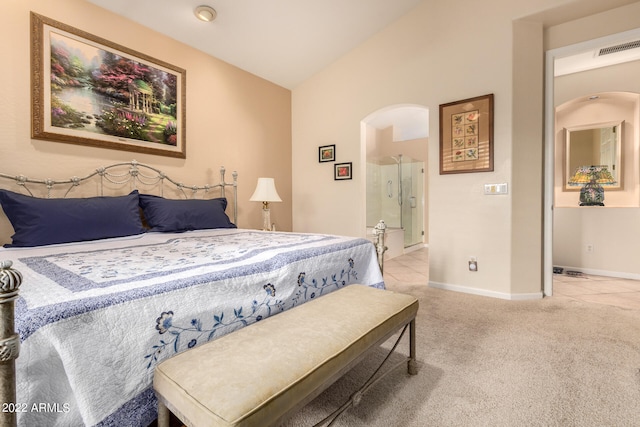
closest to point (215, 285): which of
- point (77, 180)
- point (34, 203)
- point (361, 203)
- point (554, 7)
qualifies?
point (34, 203)

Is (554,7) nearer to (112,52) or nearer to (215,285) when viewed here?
(215,285)

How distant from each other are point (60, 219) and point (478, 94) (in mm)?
3663

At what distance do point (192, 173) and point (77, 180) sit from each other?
41.1 inches

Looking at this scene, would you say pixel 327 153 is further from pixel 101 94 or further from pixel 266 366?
pixel 266 366

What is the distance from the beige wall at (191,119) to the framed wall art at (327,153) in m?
0.54

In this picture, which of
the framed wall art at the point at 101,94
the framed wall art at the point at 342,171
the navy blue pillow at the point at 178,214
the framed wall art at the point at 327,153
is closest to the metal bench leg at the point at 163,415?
the navy blue pillow at the point at 178,214

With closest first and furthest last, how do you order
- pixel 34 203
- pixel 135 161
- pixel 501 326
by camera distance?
pixel 34 203 < pixel 501 326 < pixel 135 161

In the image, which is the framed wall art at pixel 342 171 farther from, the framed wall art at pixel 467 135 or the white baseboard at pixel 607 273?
the white baseboard at pixel 607 273

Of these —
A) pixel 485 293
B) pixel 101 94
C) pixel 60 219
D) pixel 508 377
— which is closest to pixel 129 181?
pixel 101 94

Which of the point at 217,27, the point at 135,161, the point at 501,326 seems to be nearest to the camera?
the point at 501,326

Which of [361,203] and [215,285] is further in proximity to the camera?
[361,203]

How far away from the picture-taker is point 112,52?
8.65 ft

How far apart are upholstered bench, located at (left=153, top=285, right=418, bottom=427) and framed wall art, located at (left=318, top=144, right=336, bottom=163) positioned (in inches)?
117

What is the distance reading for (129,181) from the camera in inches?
110
